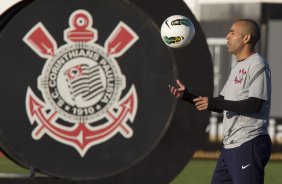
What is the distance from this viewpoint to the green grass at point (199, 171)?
11070 millimetres

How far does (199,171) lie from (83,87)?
3.33 meters

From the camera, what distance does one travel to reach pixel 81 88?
30.6 ft

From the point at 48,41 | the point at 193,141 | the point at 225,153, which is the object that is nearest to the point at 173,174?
the point at 193,141

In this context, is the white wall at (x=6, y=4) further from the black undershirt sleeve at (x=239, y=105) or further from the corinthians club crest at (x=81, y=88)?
the black undershirt sleeve at (x=239, y=105)

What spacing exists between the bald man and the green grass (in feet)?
14.2

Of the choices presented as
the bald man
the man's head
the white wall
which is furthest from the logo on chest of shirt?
the white wall

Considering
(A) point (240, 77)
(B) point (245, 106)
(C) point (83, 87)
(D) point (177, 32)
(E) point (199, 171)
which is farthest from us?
(E) point (199, 171)

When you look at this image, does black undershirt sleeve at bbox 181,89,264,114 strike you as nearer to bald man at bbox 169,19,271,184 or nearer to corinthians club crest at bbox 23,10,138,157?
bald man at bbox 169,19,271,184

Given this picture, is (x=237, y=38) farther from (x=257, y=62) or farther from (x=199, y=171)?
(x=199, y=171)

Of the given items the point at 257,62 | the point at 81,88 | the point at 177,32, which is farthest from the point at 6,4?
the point at 257,62

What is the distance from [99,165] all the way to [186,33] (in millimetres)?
2183

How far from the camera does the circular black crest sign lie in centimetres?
912

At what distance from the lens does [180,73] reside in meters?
9.17

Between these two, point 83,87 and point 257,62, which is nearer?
point 257,62
